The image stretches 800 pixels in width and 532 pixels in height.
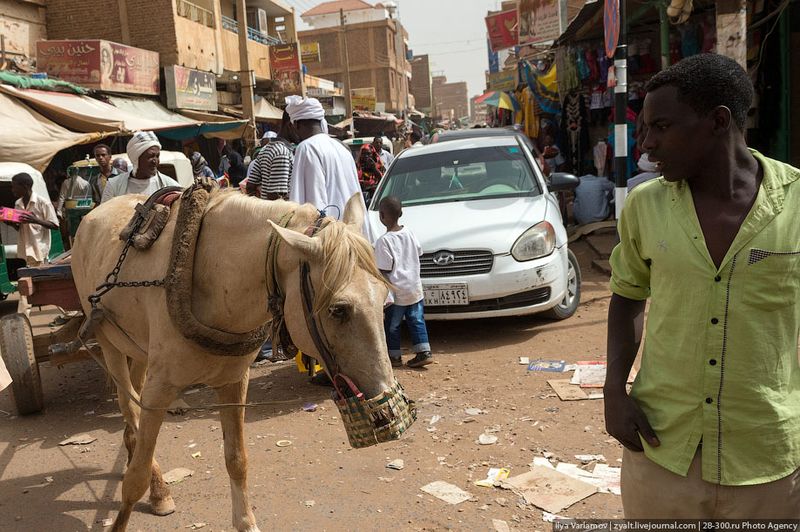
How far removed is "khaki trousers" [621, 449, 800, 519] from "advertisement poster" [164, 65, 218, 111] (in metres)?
19.4

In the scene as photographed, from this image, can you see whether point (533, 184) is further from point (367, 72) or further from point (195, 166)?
point (367, 72)

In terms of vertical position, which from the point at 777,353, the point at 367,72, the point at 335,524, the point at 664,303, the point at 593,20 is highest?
the point at 367,72

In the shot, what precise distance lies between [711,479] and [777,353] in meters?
0.37

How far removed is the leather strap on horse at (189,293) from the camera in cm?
270

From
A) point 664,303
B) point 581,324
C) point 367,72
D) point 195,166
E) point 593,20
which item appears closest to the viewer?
point 664,303

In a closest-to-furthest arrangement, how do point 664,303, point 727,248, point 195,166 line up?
1. point 727,248
2. point 664,303
3. point 195,166

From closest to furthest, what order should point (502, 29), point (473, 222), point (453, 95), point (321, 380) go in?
point (321, 380), point (473, 222), point (502, 29), point (453, 95)

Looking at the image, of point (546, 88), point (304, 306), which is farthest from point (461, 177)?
point (546, 88)

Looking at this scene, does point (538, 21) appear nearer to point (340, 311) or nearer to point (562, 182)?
point (562, 182)

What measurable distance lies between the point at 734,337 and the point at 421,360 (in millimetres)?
4170

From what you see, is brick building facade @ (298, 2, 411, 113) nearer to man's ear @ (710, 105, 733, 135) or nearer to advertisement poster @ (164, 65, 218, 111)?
advertisement poster @ (164, 65, 218, 111)

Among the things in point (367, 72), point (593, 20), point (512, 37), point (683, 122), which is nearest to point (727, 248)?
point (683, 122)

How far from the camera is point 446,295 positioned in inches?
241

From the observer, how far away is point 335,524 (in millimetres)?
3260
